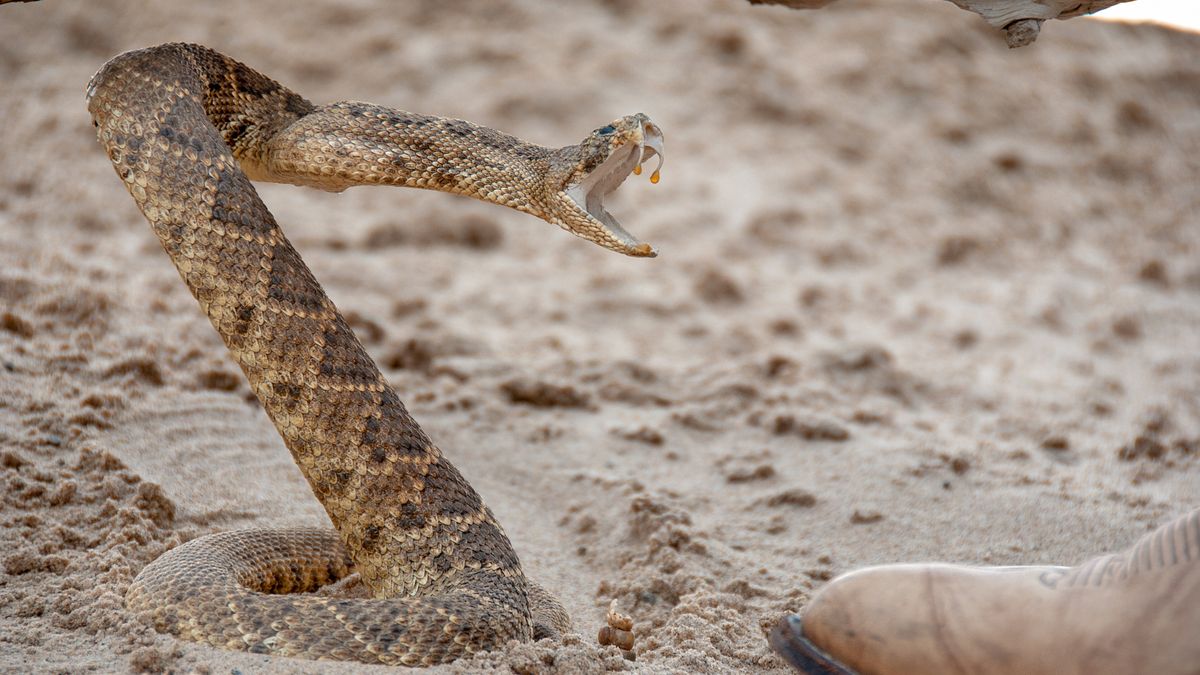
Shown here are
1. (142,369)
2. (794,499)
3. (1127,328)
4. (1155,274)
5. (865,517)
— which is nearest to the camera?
(865,517)

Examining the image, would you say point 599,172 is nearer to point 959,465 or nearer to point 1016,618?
point 1016,618

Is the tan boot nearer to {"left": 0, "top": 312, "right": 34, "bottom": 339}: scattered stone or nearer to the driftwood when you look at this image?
the driftwood

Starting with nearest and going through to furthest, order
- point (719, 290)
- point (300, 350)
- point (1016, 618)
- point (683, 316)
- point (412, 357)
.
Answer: point (1016, 618), point (300, 350), point (412, 357), point (683, 316), point (719, 290)

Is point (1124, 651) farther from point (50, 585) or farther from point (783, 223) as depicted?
point (783, 223)

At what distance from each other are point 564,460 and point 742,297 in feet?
9.70

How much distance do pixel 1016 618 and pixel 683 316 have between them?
17.3ft

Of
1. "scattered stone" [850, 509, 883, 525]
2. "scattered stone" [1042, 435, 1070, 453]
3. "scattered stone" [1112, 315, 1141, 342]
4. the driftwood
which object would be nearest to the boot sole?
"scattered stone" [850, 509, 883, 525]

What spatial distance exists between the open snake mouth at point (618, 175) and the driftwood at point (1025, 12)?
1093 mm

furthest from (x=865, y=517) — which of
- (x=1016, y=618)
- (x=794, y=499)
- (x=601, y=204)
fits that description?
(x=1016, y=618)

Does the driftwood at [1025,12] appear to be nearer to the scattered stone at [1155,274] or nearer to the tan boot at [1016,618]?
the tan boot at [1016,618]

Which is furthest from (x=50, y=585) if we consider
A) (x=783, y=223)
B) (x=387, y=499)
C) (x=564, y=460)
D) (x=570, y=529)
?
A: (x=783, y=223)

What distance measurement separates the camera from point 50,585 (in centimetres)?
337

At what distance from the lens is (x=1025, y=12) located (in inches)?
138

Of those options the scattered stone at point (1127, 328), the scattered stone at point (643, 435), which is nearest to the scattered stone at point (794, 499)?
the scattered stone at point (643, 435)
